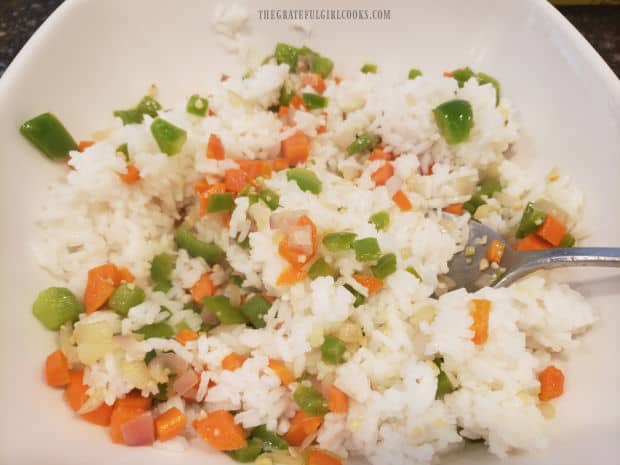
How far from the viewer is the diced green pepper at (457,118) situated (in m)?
2.31

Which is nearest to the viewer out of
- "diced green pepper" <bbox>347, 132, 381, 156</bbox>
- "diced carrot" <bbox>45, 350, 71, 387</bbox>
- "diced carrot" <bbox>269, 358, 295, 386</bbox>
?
"diced carrot" <bbox>45, 350, 71, 387</bbox>

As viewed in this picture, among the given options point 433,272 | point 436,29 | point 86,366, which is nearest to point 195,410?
point 86,366

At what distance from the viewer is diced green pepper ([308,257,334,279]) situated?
2.05 metres

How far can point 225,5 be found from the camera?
2.57 meters

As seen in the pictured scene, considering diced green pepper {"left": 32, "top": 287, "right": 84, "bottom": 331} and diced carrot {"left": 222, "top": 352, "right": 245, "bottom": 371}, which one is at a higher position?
diced green pepper {"left": 32, "top": 287, "right": 84, "bottom": 331}

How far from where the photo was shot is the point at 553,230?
2.08 meters

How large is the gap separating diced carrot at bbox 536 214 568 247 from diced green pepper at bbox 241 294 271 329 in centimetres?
112

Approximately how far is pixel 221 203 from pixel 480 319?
1125mm

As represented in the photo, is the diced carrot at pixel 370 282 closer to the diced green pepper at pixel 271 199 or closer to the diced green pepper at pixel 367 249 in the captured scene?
the diced green pepper at pixel 367 249

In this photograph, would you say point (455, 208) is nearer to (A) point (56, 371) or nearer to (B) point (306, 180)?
(B) point (306, 180)

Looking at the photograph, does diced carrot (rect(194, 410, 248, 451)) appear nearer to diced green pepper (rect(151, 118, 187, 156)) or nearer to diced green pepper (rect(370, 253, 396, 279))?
diced green pepper (rect(370, 253, 396, 279))

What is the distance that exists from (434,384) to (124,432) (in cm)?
104

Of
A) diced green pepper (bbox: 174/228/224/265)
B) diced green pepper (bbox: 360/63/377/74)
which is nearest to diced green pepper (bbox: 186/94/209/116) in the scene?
diced green pepper (bbox: 174/228/224/265)

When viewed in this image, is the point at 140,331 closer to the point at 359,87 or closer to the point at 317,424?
the point at 317,424
